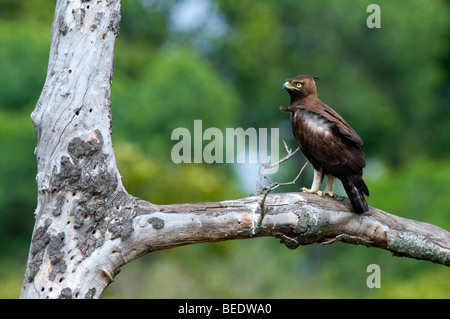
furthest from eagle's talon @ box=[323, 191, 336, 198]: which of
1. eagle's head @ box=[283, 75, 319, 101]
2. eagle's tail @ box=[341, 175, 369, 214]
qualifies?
eagle's head @ box=[283, 75, 319, 101]

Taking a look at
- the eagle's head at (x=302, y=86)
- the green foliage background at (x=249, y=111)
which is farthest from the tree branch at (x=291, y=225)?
the green foliage background at (x=249, y=111)

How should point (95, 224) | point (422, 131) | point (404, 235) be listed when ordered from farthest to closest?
point (422, 131) < point (404, 235) < point (95, 224)

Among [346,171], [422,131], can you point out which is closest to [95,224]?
[346,171]

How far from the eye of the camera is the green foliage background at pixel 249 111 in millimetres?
12172

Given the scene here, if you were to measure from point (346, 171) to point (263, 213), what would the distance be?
37.6 inches

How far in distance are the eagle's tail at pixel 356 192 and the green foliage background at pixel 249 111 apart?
671 centimetres

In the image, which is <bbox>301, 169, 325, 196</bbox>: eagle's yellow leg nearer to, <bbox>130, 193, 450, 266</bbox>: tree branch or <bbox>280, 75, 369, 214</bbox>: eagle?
<bbox>280, 75, 369, 214</bbox>: eagle

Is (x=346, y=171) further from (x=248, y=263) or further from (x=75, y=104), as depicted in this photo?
(x=248, y=263)

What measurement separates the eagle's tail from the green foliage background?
22.0 ft

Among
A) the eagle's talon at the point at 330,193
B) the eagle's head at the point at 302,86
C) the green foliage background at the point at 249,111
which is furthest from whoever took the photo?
the green foliage background at the point at 249,111

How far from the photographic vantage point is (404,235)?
460cm

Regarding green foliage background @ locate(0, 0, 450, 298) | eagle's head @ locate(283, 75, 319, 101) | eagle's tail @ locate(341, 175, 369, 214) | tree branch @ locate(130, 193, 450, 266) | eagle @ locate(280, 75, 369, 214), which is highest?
green foliage background @ locate(0, 0, 450, 298)

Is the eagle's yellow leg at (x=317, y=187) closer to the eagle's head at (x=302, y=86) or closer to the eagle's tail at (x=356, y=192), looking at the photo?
the eagle's tail at (x=356, y=192)

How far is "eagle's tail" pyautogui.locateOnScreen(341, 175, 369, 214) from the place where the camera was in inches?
179
